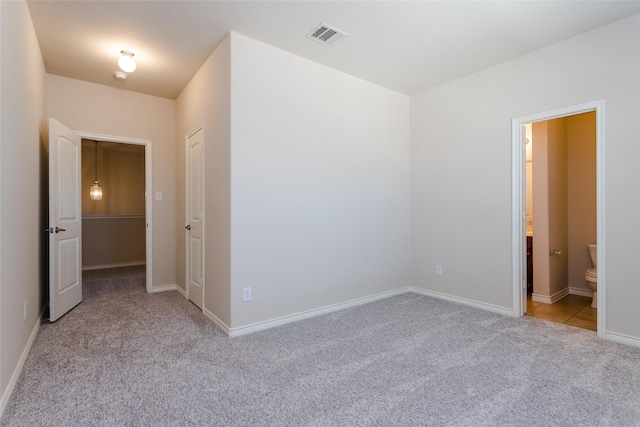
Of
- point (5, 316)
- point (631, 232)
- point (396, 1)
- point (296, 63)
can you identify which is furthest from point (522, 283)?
point (5, 316)

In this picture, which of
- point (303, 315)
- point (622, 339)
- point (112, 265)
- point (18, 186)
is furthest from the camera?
point (112, 265)

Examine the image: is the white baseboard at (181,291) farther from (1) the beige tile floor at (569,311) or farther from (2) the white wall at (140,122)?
(1) the beige tile floor at (569,311)

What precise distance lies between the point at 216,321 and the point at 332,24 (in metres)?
2.88

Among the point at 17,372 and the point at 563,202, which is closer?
the point at 17,372

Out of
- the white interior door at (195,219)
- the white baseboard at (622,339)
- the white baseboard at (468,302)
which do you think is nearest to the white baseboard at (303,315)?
the white baseboard at (468,302)

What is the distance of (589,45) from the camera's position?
2773 millimetres

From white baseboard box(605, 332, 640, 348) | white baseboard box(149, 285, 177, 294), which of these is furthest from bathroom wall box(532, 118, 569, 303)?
white baseboard box(149, 285, 177, 294)

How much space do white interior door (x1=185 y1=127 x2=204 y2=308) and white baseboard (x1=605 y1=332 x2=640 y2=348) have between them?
12.4 feet

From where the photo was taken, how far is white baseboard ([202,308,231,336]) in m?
2.80

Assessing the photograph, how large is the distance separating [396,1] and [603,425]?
2907 mm

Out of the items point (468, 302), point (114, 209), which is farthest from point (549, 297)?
point (114, 209)

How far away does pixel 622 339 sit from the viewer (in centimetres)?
258

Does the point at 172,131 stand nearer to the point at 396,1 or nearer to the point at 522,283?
the point at 396,1

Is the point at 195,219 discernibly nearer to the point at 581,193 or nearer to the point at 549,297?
the point at 549,297
